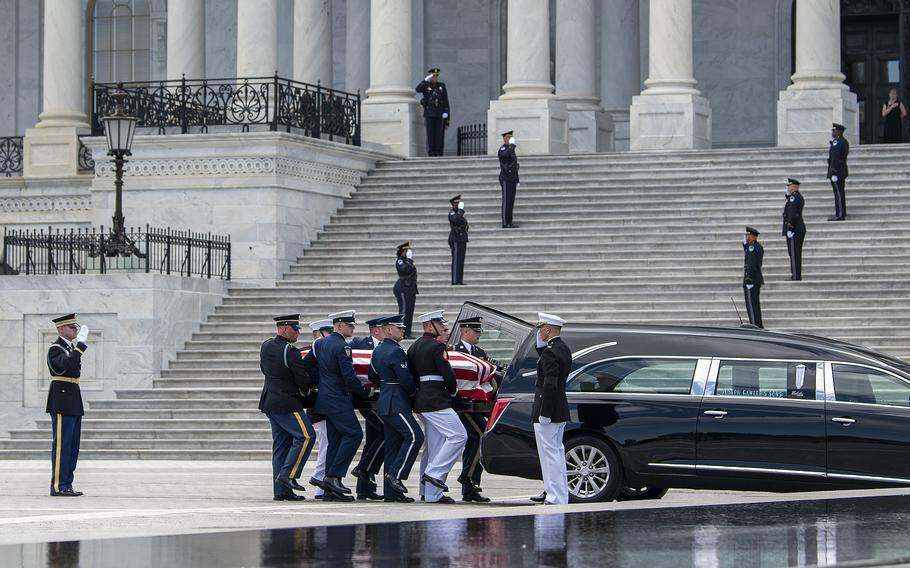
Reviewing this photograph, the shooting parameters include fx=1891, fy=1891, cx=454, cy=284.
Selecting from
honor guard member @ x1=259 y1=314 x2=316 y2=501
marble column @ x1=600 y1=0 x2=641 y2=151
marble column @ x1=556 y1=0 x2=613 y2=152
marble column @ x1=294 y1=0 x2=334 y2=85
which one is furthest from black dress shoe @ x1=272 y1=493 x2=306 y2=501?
marble column @ x1=600 y1=0 x2=641 y2=151

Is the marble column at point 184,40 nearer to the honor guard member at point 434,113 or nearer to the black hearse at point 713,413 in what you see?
the honor guard member at point 434,113

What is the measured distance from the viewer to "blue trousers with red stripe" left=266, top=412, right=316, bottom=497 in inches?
680

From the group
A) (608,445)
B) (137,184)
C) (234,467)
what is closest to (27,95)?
(137,184)

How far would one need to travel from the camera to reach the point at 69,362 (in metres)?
18.4

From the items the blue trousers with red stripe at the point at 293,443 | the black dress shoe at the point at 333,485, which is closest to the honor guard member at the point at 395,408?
the black dress shoe at the point at 333,485

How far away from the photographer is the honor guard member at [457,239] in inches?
1166

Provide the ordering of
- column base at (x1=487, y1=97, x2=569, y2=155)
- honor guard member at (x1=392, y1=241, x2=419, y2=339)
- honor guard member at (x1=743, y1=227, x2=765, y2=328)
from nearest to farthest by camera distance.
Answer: honor guard member at (x1=743, y1=227, x2=765, y2=328) < honor guard member at (x1=392, y1=241, x2=419, y2=339) < column base at (x1=487, y1=97, x2=569, y2=155)

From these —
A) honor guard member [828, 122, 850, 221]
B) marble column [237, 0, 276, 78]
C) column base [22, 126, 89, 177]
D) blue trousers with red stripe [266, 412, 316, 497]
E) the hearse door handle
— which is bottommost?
blue trousers with red stripe [266, 412, 316, 497]

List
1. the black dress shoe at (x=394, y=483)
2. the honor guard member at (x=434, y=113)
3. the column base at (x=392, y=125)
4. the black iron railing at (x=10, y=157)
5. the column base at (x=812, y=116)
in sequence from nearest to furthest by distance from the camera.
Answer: the black dress shoe at (x=394, y=483) < the column base at (x=812, y=116) < the honor guard member at (x=434, y=113) < the column base at (x=392, y=125) < the black iron railing at (x=10, y=157)

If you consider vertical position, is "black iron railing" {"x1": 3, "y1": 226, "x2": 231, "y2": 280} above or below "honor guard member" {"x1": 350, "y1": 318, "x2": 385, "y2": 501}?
above

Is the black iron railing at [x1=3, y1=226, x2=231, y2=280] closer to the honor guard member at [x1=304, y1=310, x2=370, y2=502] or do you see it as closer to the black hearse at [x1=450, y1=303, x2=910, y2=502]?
the honor guard member at [x1=304, y1=310, x2=370, y2=502]

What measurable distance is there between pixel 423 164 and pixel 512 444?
64.4ft

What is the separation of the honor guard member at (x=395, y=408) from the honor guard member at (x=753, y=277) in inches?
421

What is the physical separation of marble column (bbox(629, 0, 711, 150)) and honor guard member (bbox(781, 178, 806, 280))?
7.51 metres
